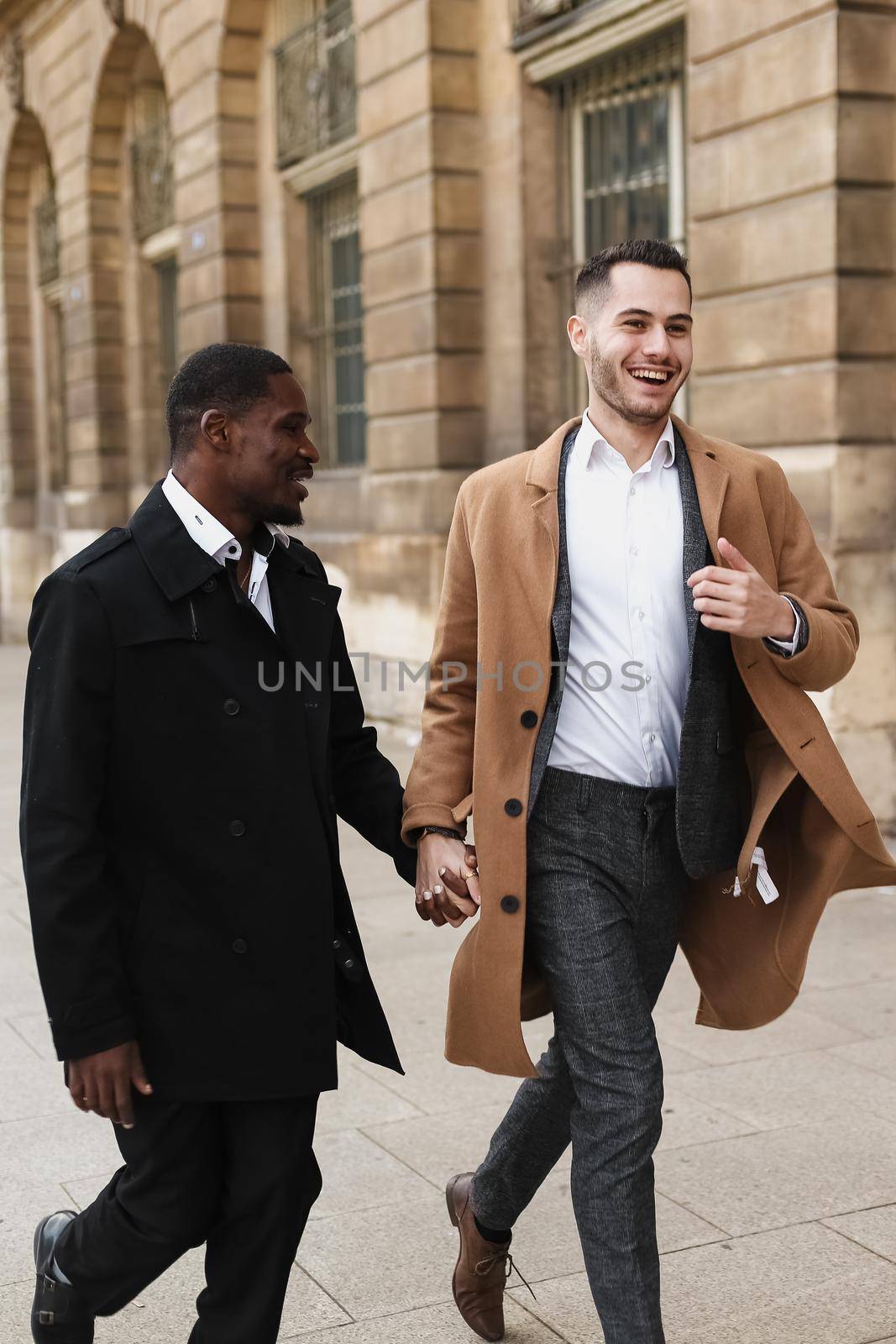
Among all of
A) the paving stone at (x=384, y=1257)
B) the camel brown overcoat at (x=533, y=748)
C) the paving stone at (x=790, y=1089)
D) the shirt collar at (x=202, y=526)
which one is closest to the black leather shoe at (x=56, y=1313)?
the paving stone at (x=384, y=1257)

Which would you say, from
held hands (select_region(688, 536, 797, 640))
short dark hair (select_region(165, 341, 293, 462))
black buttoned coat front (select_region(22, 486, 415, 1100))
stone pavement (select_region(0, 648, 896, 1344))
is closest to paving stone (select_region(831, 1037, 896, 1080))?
stone pavement (select_region(0, 648, 896, 1344))

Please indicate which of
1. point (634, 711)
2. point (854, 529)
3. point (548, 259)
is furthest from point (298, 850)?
point (548, 259)

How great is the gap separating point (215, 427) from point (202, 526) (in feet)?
0.54

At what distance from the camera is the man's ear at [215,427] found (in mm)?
2637

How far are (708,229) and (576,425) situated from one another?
18.3ft

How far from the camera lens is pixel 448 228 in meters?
11.2

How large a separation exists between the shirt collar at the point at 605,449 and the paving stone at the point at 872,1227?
176 cm

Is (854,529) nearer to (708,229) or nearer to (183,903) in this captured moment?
(708,229)

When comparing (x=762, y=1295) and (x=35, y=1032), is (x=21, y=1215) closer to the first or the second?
(x=35, y=1032)

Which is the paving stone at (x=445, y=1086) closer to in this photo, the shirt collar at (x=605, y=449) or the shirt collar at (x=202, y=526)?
the shirt collar at (x=605, y=449)

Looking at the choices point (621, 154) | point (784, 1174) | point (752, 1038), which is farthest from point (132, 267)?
point (784, 1174)

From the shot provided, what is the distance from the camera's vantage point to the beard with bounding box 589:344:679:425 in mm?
2881

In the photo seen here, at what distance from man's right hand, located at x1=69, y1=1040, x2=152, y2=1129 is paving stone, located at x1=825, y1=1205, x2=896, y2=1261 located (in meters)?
1.77

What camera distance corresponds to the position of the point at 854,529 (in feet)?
24.8
